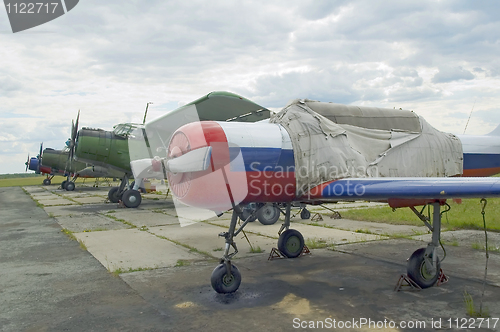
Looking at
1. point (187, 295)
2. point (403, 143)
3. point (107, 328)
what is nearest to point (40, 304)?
point (107, 328)

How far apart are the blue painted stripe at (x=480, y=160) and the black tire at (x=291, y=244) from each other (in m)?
3.17

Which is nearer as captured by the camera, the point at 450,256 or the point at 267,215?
the point at 450,256

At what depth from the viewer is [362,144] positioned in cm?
575

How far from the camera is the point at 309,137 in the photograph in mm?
5320

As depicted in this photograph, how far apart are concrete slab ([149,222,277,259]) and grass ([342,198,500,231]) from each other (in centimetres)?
420

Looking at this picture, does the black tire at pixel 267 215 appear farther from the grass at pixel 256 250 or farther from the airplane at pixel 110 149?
the airplane at pixel 110 149

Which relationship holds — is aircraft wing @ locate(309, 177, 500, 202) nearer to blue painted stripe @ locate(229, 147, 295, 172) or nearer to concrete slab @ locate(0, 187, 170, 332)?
blue painted stripe @ locate(229, 147, 295, 172)

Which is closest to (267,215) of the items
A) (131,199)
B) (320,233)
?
(320,233)

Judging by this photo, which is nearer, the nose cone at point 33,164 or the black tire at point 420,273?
the black tire at point 420,273

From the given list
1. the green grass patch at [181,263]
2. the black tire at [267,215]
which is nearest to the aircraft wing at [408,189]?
the green grass patch at [181,263]

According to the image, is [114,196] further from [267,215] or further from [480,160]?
[480,160]

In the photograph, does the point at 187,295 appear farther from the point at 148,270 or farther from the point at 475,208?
the point at 475,208

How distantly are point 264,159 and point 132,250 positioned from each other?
447cm

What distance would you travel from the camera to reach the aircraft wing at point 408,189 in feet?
14.4
